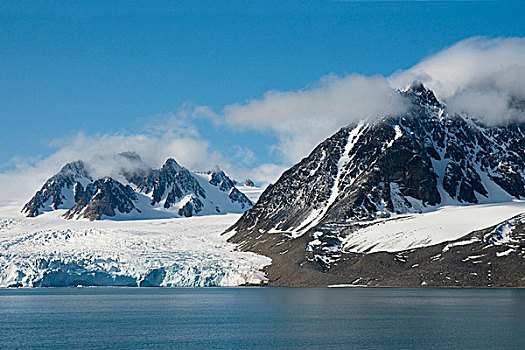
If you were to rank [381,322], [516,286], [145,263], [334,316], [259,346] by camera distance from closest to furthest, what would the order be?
[259,346]
[381,322]
[334,316]
[516,286]
[145,263]

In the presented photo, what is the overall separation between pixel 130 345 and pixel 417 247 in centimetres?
11688

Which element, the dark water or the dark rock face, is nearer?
the dark water

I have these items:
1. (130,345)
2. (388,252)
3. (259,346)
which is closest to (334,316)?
(259,346)

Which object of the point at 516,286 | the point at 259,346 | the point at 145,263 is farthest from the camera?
the point at 145,263

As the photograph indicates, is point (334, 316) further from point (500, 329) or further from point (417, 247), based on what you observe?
point (417, 247)

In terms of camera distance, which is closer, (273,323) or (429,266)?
(273,323)

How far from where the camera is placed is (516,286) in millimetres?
152875

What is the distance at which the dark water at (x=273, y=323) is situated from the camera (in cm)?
6756

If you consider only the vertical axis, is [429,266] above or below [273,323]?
above

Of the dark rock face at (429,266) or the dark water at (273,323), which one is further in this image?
the dark rock face at (429,266)

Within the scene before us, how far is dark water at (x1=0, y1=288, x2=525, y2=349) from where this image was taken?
222 feet

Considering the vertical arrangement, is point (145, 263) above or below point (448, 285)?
above

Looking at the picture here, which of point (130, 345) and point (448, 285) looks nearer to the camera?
point (130, 345)

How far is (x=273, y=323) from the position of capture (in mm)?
83812
